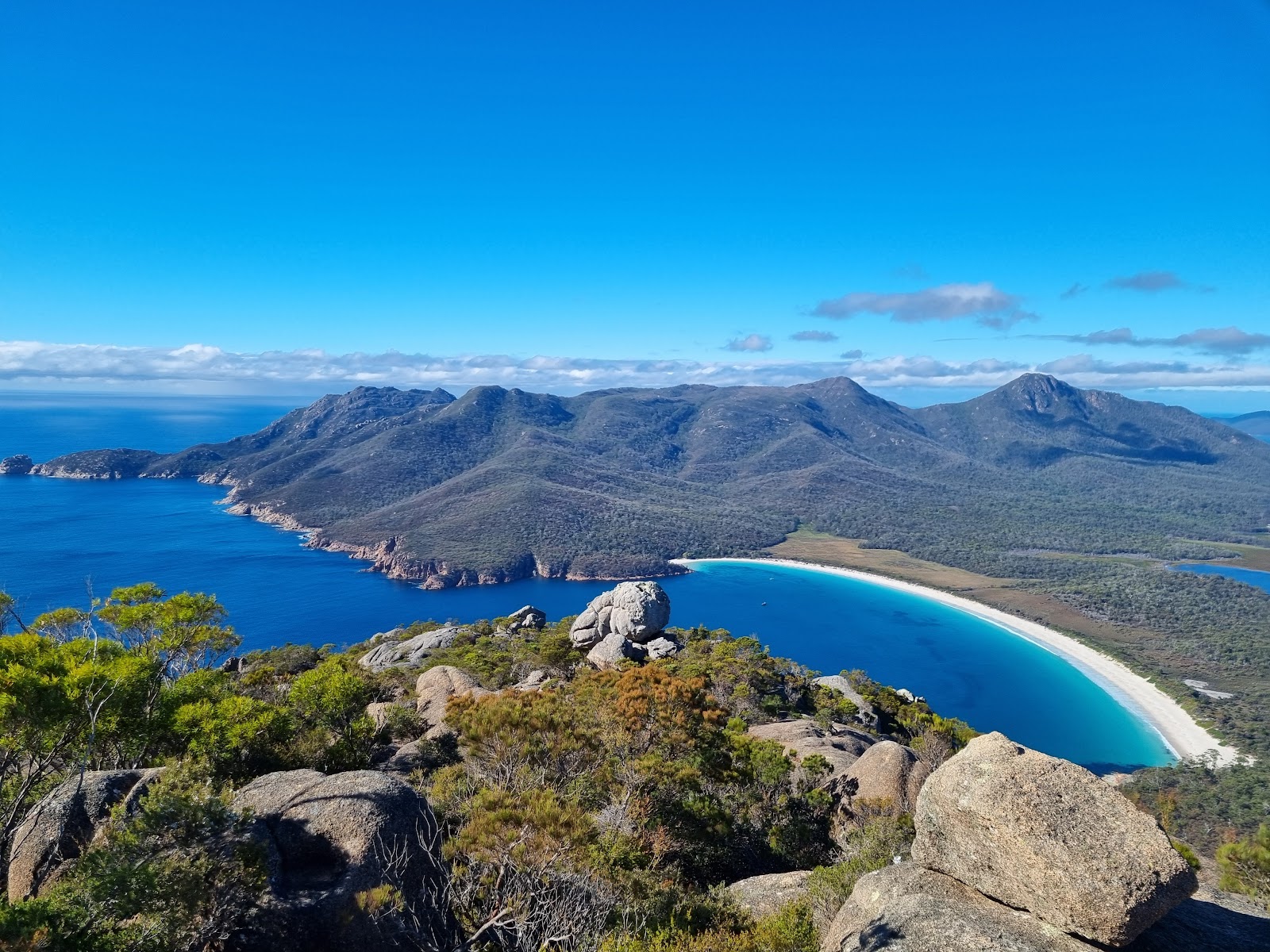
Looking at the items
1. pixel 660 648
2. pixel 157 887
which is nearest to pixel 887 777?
pixel 157 887

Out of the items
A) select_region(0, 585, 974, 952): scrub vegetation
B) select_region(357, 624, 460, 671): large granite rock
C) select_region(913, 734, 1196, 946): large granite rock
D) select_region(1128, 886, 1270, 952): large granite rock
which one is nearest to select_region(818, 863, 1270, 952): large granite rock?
select_region(1128, 886, 1270, 952): large granite rock

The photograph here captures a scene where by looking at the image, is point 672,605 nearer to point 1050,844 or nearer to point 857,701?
point 857,701

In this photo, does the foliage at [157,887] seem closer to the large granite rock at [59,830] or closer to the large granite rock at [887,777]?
the large granite rock at [59,830]

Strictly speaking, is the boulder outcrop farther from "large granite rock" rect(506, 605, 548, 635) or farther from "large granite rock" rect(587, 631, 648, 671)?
"large granite rock" rect(506, 605, 548, 635)

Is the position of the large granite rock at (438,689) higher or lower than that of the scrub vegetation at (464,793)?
lower

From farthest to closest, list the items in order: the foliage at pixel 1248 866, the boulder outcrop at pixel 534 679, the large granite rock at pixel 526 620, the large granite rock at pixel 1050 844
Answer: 1. the large granite rock at pixel 526 620
2. the boulder outcrop at pixel 534 679
3. the foliage at pixel 1248 866
4. the large granite rock at pixel 1050 844

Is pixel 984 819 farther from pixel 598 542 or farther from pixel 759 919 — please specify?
pixel 598 542

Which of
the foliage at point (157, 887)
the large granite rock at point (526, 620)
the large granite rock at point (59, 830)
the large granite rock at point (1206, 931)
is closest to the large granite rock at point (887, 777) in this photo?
the large granite rock at point (1206, 931)

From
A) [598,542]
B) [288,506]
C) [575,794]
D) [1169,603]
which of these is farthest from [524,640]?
[288,506]
